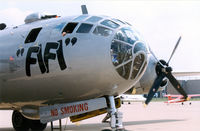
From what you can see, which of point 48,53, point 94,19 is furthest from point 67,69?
point 94,19

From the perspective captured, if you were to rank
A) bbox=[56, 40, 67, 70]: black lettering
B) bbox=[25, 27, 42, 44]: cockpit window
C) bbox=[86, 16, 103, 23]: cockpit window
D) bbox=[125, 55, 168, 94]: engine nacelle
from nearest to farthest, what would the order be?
bbox=[56, 40, 67, 70]: black lettering < bbox=[86, 16, 103, 23]: cockpit window < bbox=[25, 27, 42, 44]: cockpit window < bbox=[125, 55, 168, 94]: engine nacelle

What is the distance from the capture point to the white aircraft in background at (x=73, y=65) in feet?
33.3

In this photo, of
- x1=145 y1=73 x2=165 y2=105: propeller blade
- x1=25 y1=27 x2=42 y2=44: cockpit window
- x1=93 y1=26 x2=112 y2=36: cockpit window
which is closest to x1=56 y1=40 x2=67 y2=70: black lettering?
x1=93 y1=26 x2=112 y2=36: cockpit window

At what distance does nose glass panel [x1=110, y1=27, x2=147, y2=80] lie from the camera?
10.0 m

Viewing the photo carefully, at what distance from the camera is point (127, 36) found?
34.3 ft

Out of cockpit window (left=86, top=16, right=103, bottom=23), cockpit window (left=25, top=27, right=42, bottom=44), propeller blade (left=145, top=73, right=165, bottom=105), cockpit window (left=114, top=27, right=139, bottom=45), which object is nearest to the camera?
cockpit window (left=114, top=27, right=139, bottom=45)

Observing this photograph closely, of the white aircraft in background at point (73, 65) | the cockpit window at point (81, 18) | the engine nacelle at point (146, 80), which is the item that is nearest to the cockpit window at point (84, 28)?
the white aircraft in background at point (73, 65)

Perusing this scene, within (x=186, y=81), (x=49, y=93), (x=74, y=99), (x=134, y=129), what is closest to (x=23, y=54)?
(x=49, y=93)

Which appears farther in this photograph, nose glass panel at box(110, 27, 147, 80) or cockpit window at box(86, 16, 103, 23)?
cockpit window at box(86, 16, 103, 23)

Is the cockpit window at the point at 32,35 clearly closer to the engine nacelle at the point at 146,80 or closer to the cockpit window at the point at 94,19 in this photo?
the cockpit window at the point at 94,19

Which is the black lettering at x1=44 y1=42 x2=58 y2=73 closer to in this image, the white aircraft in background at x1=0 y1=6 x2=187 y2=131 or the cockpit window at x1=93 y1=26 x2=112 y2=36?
the white aircraft in background at x1=0 y1=6 x2=187 y2=131

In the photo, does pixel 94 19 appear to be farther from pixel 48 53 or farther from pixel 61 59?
pixel 48 53

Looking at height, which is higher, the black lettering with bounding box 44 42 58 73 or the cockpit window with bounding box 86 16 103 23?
the cockpit window with bounding box 86 16 103 23

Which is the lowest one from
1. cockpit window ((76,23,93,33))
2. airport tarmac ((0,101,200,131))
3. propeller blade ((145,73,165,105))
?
airport tarmac ((0,101,200,131))
